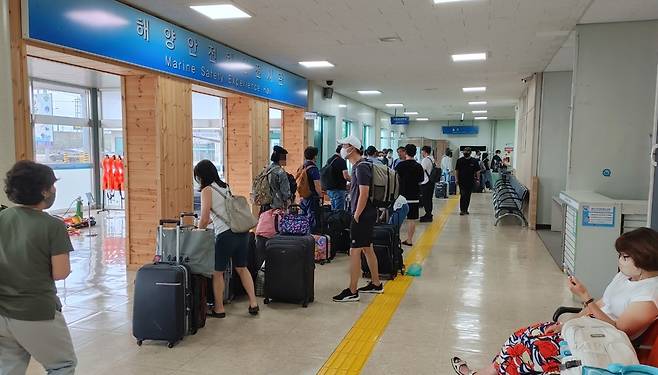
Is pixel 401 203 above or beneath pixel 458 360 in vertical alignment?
above

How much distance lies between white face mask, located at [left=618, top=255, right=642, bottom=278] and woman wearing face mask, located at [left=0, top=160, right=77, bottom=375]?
2.56 metres

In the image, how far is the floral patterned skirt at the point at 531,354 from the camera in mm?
2359

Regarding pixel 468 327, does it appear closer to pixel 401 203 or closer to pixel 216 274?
pixel 216 274

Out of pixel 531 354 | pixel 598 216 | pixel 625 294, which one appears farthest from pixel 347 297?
pixel 625 294

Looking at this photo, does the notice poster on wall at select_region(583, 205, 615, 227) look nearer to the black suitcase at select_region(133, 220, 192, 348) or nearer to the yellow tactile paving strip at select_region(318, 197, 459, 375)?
the yellow tactile paving strip at select_region(318, 197, 459, 375)

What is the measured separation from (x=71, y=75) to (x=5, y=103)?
7699 millimetres

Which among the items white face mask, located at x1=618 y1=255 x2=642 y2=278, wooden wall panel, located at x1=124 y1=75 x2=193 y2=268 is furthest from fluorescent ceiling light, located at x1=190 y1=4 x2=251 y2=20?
white face mask, located at x1=618 y1=255 x2=642 y2=278

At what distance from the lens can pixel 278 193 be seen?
17.4ft

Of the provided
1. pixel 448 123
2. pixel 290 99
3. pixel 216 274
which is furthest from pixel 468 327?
pixel 448 123

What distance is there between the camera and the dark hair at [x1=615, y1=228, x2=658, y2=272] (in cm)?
217

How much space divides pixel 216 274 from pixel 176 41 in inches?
137

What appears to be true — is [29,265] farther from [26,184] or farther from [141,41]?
[141,41]

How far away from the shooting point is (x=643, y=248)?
2.19 metres

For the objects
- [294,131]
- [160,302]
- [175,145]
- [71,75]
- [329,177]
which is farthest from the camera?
[294,131]
